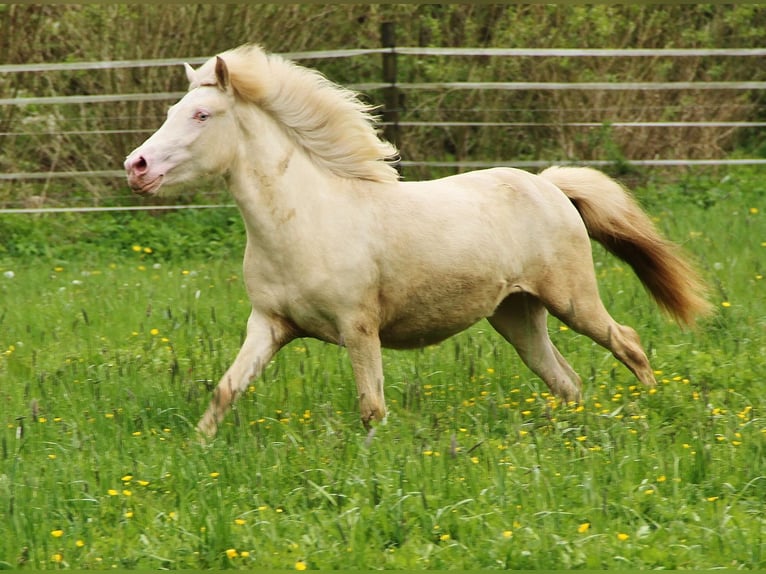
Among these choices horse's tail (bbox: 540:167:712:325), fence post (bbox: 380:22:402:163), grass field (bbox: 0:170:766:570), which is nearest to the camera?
grass field (bbox: 0:170:766:570)

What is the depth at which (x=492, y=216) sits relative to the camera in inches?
236

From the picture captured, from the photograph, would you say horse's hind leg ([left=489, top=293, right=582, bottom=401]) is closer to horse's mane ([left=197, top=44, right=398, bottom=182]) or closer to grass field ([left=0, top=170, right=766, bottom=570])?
grass field ([left=0, top=170, right=766, bottom=570])

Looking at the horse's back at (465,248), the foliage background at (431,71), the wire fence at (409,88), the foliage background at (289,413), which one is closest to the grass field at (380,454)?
the foliage background at (289,413)

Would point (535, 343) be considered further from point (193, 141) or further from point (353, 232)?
point (193, 141)

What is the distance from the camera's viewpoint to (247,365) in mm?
5438

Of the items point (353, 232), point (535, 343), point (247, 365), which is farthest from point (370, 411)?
point (535, 343)

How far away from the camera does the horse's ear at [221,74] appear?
544 centimetres

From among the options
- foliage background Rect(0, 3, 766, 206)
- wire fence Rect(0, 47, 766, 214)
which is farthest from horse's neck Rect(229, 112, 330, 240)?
foliage background Rect(0, 3, 766, 206)

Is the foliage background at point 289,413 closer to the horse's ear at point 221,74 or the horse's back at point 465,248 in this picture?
the horse's back at point 465,248

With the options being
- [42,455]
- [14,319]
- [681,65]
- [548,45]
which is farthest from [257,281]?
[681,65]

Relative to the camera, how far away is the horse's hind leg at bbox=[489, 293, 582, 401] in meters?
6.38

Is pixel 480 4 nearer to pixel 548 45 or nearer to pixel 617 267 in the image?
pixel 548 45

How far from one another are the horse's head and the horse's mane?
13 centimetres

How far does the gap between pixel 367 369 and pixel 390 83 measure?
6.81m
